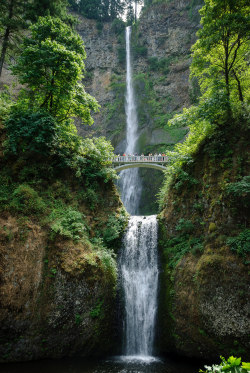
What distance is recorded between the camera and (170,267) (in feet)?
36.2

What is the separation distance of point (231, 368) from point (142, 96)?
3720 centimetres

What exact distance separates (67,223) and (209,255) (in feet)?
20.8

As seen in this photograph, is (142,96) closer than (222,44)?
No

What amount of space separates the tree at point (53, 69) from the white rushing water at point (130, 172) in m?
17.6

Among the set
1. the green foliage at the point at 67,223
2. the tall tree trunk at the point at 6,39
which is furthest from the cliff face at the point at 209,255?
the tall tree trunk at the point at 6,39

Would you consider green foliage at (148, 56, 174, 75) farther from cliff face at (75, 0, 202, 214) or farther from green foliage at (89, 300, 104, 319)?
green foliage at (89, 300, 104, 319)

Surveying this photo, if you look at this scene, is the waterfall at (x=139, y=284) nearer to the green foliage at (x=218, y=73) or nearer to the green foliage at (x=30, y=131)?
the green foliage at (x=218, y=73)

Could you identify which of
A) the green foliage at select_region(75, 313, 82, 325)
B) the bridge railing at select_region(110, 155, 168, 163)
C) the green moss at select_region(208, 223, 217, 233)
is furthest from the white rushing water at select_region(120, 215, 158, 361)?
the bridge railing at select_region(110, 155, 168, 163)

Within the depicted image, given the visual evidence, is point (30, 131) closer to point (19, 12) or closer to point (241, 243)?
point (19, 12)

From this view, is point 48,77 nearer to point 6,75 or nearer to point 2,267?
point 2,267

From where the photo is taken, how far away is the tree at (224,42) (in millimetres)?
10453

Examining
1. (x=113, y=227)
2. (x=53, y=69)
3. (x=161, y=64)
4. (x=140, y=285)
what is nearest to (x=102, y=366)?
(x=140, y=285)

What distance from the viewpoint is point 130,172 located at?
3122cm

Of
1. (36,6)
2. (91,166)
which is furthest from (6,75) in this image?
(91,166)
